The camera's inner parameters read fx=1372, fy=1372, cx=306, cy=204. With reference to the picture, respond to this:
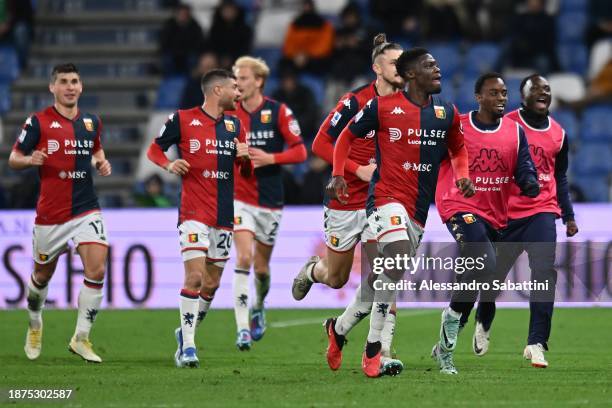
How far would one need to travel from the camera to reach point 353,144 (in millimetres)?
11453

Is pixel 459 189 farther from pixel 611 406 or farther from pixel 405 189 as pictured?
pixel 611 406

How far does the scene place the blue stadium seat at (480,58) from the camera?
22.5 meters

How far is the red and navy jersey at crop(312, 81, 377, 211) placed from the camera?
11.1 meters

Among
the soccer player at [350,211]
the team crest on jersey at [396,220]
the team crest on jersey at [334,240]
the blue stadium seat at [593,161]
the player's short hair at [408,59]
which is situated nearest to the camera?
the team crest on jersey at [396,220]

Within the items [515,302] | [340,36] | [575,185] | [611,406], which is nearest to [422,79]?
[611,406]

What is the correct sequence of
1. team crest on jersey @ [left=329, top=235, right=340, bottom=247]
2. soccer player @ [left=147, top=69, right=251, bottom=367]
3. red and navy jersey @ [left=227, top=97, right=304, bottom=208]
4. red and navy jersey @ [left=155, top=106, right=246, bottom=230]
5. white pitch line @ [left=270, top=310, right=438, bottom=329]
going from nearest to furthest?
soccer player @ [left=147, top=69, right=251, bottom=367]
red and navy jersey @ [left=155, top=106, right=246, bottom=230]
team crest on jersey @ [left=329, top=235, right=340, bottom=247]
red and navy jersey @ [left=227, top=97, right=304, bottom=208]
white pitch line @ [left=270, top=310, right=438, bottom=329]

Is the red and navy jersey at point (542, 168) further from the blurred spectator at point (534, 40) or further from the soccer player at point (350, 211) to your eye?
the blurred spectator at point (534, 40)

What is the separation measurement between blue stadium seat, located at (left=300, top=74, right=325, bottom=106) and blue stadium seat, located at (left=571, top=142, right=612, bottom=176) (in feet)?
13.9

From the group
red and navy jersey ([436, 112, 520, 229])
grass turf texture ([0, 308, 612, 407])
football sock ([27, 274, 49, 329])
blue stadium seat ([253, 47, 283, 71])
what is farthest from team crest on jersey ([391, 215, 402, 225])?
blue stadium seat ([253, 47, 283, 71])

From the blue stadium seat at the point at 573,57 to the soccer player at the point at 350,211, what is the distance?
12035 mm

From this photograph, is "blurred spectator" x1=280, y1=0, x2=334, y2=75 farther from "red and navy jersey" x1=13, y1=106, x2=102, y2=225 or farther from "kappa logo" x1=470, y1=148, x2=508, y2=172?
"kappa logo" x1=470, y1=148, x2=508, y2=172

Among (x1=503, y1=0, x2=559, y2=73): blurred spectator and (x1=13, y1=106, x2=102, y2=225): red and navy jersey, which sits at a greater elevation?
(x1=503, y1=0, x2=559, y2=73): blurred spectator

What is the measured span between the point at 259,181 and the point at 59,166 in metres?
2.65

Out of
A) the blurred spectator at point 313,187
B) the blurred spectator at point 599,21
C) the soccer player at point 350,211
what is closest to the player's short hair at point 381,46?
the soccer player at point 350,211
